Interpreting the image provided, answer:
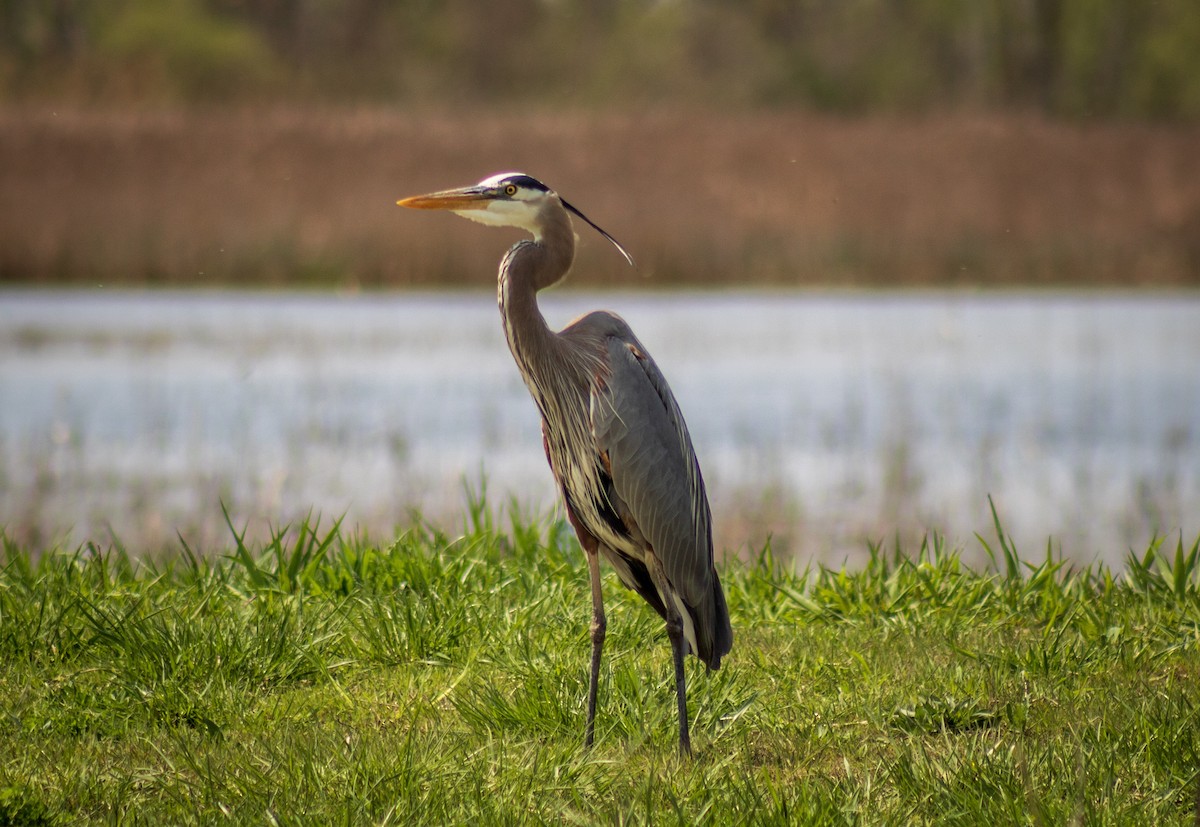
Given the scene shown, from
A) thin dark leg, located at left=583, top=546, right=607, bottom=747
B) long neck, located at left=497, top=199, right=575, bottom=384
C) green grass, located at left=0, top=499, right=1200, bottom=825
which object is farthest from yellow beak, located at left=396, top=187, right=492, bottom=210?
green grass, located at left=0, top=499, right=1200, bottom=825

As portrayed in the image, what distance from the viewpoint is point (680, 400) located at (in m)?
9.17

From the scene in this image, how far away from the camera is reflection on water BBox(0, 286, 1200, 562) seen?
20.4 feet

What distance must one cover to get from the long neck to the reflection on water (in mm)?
1862

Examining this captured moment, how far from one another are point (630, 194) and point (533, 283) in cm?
1153

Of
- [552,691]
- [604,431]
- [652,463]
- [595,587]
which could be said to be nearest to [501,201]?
[604,431]

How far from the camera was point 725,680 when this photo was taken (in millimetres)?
3393

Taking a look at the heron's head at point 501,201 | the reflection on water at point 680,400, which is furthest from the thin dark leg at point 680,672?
→ the reflection on water at point 680,400

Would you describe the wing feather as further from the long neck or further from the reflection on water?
the reflection on water

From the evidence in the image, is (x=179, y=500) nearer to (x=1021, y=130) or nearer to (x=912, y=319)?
(x=912, y=319)

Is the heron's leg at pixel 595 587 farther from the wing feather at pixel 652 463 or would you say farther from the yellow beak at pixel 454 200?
the yellow beak at pixel 454 200

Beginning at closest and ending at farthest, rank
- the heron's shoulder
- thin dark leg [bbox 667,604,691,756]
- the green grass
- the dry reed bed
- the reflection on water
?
the green grass → thin dark leg [bbox 667,604,691,756] → the heron's shoulder → the reflection on water → the dry reed bed

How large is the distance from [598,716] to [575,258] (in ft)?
3.99

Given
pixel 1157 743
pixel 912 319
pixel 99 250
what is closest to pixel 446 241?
pixel 99 250

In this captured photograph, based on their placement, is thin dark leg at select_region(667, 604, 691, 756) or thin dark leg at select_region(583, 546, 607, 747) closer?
thin dark leg at select_region(667, 604, 691, 756)
